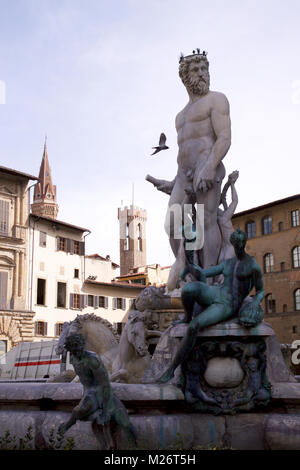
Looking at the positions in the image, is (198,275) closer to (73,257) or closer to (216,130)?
(216,130)

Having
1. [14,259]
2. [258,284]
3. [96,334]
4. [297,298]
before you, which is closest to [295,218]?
[297,298]

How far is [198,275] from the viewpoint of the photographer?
5.02m

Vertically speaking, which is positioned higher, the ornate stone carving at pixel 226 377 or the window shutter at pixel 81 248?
the window shutter at pixel 81 248

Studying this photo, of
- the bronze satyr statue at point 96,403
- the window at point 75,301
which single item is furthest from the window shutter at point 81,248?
the bronze satyr statue at point 96,403

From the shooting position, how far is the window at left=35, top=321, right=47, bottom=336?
42438 millimetres

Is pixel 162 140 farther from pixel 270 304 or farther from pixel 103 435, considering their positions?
pixel 270 304

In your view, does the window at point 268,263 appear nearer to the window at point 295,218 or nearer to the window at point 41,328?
the window at point 295,218

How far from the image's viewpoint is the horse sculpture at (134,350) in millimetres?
6207

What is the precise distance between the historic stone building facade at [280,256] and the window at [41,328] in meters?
17.7

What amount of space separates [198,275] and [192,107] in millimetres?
3525

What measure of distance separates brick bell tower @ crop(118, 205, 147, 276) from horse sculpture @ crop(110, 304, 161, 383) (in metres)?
105

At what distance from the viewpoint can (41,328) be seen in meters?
42.9

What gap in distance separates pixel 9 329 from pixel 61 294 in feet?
23.1

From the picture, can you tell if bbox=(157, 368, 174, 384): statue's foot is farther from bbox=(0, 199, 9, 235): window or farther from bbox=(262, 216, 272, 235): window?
bbox=(262, 216, 272, 235): window
